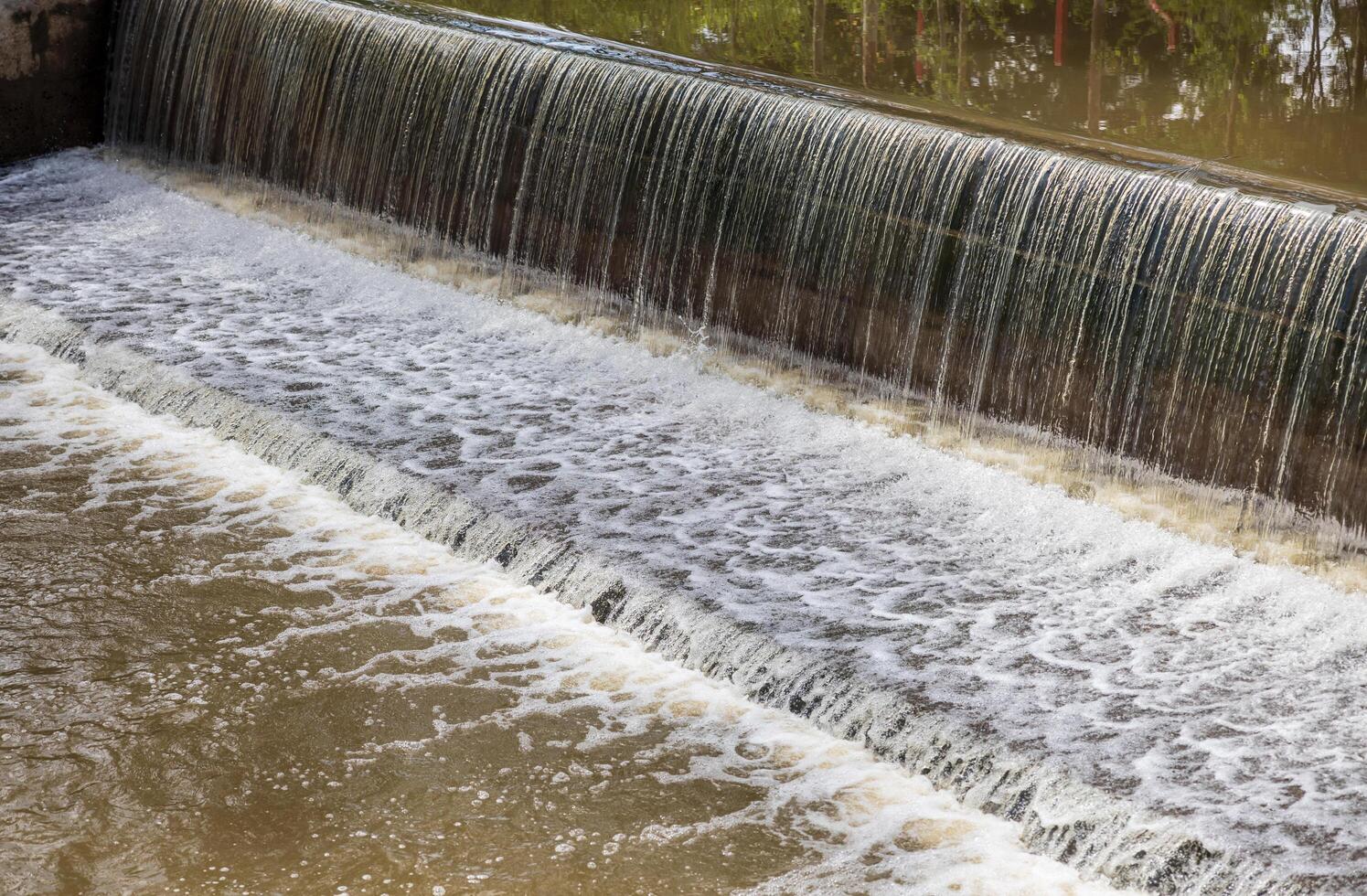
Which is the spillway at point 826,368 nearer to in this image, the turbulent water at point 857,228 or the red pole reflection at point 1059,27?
the turbulent water at point 857,228

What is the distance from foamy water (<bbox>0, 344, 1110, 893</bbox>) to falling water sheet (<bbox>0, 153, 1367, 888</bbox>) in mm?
485

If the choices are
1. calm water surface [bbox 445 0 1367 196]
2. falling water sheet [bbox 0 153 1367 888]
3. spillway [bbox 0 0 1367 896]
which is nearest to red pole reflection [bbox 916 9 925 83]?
calm water surface [bbox 445 0 1367 196]

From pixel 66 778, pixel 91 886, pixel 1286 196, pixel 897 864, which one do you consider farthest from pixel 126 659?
pixel 1286 196

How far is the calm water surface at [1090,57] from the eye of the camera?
8242 mm

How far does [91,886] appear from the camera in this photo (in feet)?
14.1

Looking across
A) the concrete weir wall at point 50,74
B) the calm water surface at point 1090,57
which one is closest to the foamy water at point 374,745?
the calm water surface at point 1090,57

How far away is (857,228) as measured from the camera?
304 inches

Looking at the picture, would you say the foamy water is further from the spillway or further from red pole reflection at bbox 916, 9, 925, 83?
red pole reflection at bbox 916, 9, 925, 83

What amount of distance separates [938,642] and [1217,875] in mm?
1437

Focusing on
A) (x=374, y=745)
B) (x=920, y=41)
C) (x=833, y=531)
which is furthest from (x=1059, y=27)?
(x=374, y=745)

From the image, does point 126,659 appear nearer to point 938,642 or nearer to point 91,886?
point 91,886

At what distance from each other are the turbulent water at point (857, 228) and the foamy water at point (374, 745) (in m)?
2.57

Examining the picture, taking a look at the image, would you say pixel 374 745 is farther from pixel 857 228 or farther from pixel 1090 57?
pixel 1090 57

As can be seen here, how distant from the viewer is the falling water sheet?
16.1 feet
